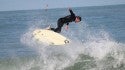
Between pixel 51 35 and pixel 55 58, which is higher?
pixel 51 35

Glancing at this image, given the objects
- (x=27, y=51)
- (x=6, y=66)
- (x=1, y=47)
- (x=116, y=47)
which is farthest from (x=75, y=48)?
(x=1, y=47)

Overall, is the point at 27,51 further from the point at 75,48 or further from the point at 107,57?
the point at 107,57

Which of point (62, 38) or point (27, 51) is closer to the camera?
point (62, 38)

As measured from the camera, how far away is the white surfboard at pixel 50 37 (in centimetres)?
1853

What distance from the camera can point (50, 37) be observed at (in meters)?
18.8

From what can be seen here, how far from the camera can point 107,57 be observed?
61.3ft

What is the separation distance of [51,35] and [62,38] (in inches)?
27.2

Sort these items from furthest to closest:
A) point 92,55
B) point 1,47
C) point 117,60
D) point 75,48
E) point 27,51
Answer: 1. point 1,47
2. point 27,51
3. point 75,48
4. point 92,55
5. point 117,60

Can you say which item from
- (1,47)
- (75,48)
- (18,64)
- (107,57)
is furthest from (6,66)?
(1,47)

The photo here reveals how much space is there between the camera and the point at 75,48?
21625mm

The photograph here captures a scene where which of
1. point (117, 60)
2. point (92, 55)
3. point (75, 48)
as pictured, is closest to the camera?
point (117, 60)

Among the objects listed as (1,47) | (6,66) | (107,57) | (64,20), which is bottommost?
(1,47)

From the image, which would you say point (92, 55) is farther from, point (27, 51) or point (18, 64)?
point (27, 51)

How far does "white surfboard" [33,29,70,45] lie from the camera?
18.5m
